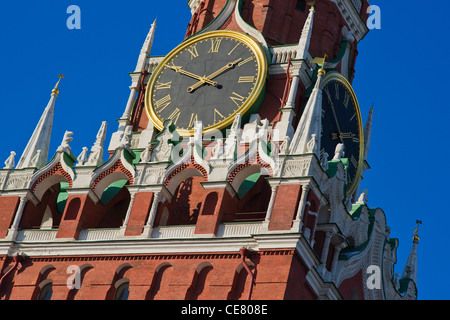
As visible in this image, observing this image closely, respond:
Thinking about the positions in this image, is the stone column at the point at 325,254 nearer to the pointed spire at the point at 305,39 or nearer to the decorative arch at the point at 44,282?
the pointed spire at the point at 305,39

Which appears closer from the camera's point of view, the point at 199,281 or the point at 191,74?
the point at 199,281

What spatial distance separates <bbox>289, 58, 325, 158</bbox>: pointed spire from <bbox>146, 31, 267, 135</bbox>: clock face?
96.3 inches

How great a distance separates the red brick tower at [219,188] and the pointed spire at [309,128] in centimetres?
5

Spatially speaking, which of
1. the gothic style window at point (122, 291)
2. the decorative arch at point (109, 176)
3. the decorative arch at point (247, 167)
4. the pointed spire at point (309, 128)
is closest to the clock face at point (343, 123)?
the pointed spire at point (309, 128)

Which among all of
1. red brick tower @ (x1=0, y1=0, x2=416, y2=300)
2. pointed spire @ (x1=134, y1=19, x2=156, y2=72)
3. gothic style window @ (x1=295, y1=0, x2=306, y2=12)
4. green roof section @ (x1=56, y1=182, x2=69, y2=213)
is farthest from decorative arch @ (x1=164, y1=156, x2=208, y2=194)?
gothic style window @ (x1=295, y1=0, x2=306, y2=12)

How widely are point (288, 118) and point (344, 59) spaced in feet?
19.7

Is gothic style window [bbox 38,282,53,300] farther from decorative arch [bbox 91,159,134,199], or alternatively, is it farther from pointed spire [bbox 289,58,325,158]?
pointed spire [bbox 289,58,325,158]

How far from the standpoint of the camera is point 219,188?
47.7 meters

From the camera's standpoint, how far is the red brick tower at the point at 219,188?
152 ft

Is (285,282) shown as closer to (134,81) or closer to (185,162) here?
(185,162)

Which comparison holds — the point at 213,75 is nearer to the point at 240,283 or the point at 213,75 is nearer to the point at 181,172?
the point at 181,172

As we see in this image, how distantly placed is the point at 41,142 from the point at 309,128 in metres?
9.51

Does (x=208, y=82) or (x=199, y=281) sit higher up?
(x=208, y=82)

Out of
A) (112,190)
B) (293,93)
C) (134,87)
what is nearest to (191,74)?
(134,87)
